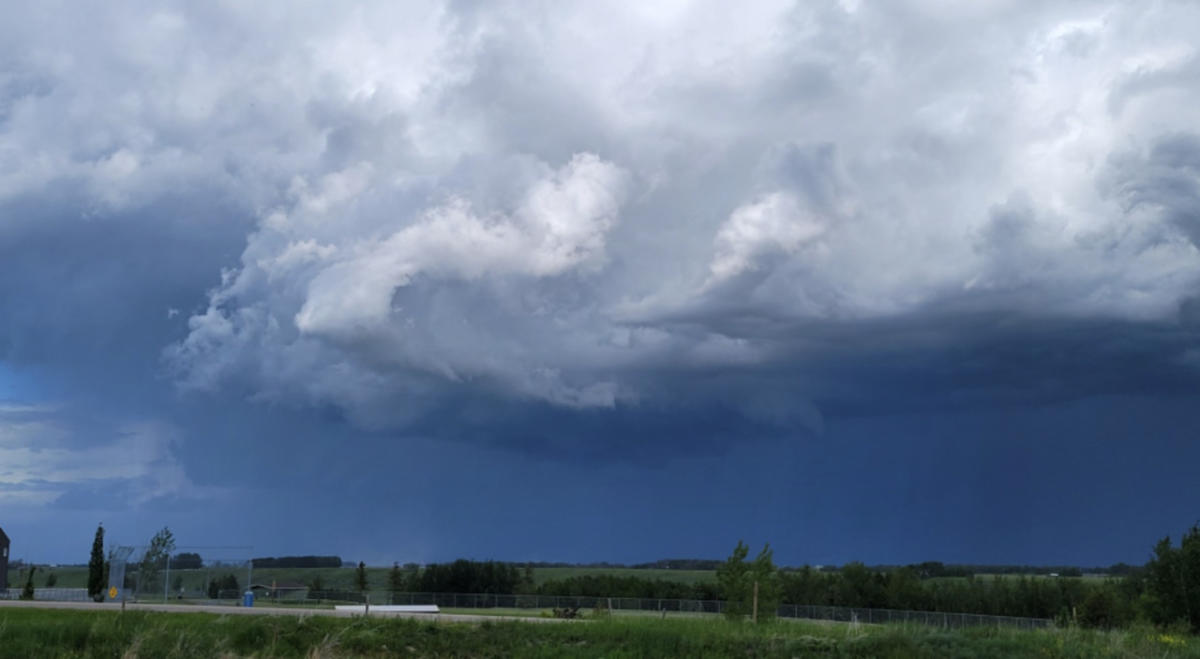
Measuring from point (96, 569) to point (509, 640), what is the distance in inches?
1944

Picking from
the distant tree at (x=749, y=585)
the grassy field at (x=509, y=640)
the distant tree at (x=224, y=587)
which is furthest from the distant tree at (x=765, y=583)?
the distant tree at (x=224, y=587)

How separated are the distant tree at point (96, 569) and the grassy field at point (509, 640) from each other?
3848cm

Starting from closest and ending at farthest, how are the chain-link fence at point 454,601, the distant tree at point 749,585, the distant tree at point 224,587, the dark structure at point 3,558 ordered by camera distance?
1. the distant tree at point 749,585
2. the chain-link fence at point 454,601
3. the distant tree at point 224,587
4. the dark structure at point 3,558

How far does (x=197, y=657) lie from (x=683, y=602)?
51693mm

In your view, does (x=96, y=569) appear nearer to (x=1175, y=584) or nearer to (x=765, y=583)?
(x=765, y=583)

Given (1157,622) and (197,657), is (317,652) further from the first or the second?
(1157,622)

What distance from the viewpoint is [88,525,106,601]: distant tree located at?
6425 centimetres

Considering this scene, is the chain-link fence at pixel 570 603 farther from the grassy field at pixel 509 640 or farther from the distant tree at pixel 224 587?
the grassy field at pixel 509 640

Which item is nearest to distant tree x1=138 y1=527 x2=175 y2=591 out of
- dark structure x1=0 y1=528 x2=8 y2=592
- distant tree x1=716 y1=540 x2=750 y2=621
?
distant tree x1=716 y1=540 x2=750 y2=621

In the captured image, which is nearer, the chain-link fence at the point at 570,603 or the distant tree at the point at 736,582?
the distant tree at the point at 736,582

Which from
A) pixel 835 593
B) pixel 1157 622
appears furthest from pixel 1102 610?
pixel 1157 622

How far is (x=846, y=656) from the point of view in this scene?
85.1ft

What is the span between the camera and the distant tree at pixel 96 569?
6425 cm

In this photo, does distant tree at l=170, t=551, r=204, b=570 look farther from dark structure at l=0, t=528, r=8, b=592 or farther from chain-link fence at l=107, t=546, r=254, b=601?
dark structure at l=0, t=528, r=8, b=592
